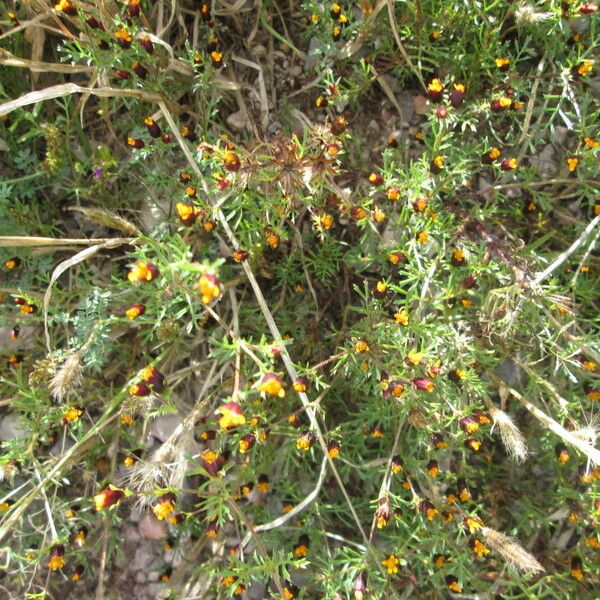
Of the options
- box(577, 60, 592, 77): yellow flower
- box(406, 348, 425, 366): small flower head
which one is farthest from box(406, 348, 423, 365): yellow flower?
box(577, 60, 592, 77): yellow flower

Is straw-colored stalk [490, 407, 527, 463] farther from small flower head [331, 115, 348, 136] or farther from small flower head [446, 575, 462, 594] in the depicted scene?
small flower head [331, 115, 348, 136]

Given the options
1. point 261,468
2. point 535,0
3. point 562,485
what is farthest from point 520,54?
point 261,468

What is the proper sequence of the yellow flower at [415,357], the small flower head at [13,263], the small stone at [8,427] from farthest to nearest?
the small stone at [8,427], the small flower head at [13,263], the yellow flower at [415,357]

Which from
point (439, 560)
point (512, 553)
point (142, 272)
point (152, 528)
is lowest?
point (152, 528)

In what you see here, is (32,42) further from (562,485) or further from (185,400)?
(562,485)

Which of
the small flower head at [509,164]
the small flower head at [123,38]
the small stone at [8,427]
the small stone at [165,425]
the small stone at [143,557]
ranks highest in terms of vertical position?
the small flower head at [123,38]

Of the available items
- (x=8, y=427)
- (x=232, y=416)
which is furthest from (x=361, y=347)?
(x=8, y=427)

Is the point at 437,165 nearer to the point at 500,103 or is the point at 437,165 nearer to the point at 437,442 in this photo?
the point at 500,103

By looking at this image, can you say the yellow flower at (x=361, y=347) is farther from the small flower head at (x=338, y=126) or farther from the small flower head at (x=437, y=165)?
the small flower head at (x=338, y=126)

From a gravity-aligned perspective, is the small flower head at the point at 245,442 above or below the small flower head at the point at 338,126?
below

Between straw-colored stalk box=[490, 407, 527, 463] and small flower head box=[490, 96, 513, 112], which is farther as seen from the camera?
small flower head box=[490, 96, 513, 112]

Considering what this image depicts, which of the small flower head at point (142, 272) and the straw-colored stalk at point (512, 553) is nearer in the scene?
the small flower head at point (142, 272)

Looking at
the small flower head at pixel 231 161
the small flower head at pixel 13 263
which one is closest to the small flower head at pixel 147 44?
the small flower head at pixel 231 161

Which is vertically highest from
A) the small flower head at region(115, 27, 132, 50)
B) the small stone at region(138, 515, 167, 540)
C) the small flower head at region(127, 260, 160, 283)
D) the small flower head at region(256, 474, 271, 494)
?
the small flower head at region(115, 27, 132, 50)
